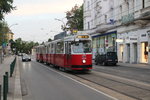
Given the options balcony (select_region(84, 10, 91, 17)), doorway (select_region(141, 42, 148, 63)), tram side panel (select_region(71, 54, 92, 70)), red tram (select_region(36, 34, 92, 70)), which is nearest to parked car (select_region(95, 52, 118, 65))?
doorway (select_region(141, 42, 148, 63))

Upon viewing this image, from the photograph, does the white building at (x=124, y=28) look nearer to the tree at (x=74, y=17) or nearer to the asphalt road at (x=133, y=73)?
the asphalt road at (x=133, y=73)

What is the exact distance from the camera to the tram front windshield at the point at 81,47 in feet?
76.7

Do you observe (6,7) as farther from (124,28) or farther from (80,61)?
(124,28)

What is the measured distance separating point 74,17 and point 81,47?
6437cm

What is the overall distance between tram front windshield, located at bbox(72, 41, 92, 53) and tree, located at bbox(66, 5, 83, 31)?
63.5m

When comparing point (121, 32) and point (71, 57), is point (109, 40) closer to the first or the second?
point (121, 32)

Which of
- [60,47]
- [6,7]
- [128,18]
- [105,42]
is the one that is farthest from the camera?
[105,42]

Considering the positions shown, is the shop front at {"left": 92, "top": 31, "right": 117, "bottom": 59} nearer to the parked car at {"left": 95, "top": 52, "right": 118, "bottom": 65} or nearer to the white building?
the white building


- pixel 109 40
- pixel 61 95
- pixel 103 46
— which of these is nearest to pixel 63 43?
pixel 61 95

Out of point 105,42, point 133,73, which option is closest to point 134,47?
point 105,42

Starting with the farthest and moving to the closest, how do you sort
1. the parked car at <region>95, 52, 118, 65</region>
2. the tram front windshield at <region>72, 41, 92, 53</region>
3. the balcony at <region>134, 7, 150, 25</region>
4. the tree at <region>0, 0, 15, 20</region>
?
the parked car at <region>95, 52, 118, 65</region>, the balcony at <region>134, 7, 150, 25</region>, the tram front windshield at <region>72, 41, 92, 53</region>, the tree at <region>0, 0, 15, 20</region>

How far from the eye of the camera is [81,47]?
77.2 feet

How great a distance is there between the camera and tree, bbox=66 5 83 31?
8719 cm

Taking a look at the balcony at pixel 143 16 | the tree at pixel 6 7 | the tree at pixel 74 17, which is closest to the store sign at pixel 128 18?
the balcony at pixel 143 16
